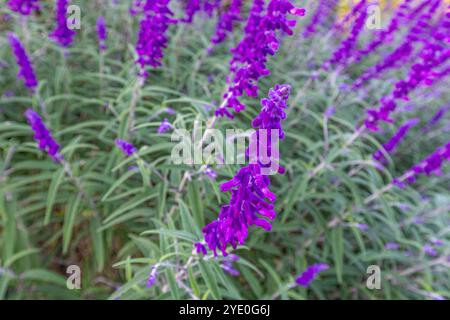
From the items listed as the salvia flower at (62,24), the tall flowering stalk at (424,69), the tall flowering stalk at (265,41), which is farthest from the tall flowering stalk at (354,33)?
the salvia flower at (62,24)

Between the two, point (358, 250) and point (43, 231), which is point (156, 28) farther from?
point (358, 250)

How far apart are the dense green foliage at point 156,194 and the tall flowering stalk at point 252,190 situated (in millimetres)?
766

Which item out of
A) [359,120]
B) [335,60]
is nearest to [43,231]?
[335,60]

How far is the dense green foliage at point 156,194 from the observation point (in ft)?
8.84

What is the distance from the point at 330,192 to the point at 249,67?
153cm

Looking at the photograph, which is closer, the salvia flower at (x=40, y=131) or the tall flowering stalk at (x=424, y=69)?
the salvia flower at (x=40, y=131)

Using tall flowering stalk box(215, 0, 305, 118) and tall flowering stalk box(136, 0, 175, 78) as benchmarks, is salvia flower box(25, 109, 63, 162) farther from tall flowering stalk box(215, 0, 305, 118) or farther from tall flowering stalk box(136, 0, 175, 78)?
tall flowering stalk box(215, 0, 305, 118)

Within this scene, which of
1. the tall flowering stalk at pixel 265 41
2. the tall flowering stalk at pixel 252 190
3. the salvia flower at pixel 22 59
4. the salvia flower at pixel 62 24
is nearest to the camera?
the tall flowering stalk at pixel 252 190

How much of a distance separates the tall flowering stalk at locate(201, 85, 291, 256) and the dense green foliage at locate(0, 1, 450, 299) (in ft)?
2.51

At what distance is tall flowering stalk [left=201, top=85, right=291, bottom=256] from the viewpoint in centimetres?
132

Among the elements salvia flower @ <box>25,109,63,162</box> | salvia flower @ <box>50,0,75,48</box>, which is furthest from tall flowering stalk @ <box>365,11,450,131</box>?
salvia flower @ <box>50,0,75,48</box>

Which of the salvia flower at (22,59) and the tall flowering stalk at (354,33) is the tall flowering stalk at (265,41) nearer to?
the tall flowering stalk at (354,33)

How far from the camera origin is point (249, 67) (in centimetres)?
192

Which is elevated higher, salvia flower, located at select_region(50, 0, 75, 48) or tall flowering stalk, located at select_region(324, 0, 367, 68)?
salvia flower, located at select_region(50, 0, 75, 48)
